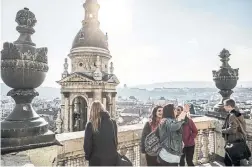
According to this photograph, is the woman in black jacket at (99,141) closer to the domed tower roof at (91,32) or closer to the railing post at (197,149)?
the railing post at (197,149)

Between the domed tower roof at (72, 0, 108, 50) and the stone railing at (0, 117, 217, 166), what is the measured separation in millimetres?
21441

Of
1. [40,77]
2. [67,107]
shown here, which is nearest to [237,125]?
[40,77]

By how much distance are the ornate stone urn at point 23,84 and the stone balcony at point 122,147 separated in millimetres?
180

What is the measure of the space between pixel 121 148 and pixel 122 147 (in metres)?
0.04

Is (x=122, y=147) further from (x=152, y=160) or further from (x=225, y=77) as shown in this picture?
(x=225, y=77)

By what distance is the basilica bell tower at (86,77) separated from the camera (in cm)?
2556

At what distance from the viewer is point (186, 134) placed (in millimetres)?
5293

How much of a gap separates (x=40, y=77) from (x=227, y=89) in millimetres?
5440

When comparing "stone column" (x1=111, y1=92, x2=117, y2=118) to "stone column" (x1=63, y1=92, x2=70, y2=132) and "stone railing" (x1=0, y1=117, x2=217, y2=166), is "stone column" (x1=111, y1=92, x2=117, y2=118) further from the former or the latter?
"stone railing" (x1=0, y1=117, x2=217, y2=166)

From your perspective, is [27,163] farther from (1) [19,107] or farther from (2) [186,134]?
(2) [186,134]

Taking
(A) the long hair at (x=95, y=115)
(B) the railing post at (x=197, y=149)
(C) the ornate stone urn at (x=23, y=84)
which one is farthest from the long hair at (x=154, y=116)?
(B) the railing post at (x=197, y=149)

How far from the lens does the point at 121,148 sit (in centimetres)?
567

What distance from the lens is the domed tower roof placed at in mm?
27337

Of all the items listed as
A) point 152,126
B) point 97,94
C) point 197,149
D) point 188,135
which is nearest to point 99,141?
point 152,126
